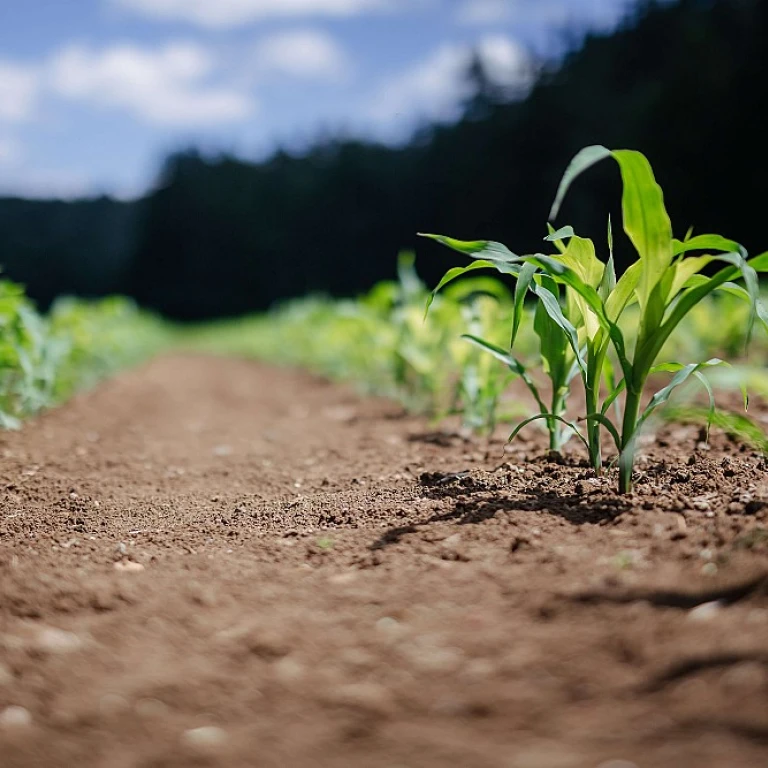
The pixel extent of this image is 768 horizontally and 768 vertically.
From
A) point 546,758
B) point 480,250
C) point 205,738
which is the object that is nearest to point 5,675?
point 205,738

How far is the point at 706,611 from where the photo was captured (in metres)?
0.98

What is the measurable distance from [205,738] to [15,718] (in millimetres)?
253

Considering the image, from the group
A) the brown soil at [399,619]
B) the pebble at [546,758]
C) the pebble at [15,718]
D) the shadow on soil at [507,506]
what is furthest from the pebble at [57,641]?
the pebble at [546,758]

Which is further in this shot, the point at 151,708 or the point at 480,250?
the point at 480,250

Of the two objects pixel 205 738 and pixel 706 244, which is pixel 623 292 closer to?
pixel 706 244

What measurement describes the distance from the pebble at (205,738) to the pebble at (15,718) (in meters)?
0.21

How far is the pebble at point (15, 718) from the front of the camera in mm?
867

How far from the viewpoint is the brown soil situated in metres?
0.80

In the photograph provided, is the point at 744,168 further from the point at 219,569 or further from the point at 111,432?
the point at 219,569

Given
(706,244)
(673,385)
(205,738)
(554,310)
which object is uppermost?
(706,244)

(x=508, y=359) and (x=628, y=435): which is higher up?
(x=508, y=359)

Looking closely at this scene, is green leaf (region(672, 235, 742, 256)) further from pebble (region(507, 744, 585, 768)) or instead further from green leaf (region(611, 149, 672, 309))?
pebble (region(507, 744, 585, 768))

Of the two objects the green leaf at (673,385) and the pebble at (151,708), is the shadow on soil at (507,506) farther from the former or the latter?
the pebble at (151,708)

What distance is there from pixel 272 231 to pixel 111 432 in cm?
3315
